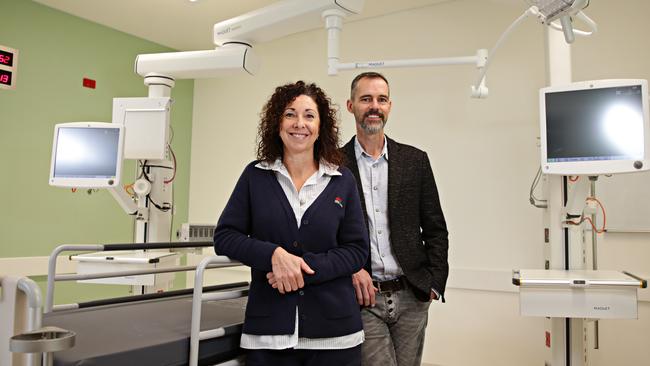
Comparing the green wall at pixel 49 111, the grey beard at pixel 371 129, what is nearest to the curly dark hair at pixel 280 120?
the grey beard at pixel 371 129

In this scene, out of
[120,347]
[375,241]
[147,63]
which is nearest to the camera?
[120,347]

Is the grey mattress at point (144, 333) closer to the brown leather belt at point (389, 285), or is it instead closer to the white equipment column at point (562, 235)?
the brown leather belt at point (389, 285)

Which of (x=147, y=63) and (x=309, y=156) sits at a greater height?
(x=147, y=63)

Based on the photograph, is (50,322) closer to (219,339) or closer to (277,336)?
(219,339)

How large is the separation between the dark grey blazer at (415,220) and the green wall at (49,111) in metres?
3.22

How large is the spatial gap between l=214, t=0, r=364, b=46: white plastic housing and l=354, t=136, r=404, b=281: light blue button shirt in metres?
0.75

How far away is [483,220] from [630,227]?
0.94m

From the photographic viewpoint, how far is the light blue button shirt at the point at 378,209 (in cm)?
187

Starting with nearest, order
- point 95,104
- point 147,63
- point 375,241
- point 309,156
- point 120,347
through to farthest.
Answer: point 120,347, point 309,156, point 375,241, point 147,63, point 95,104

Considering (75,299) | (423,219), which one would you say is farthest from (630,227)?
(75,299)

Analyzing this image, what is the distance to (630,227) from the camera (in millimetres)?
3268

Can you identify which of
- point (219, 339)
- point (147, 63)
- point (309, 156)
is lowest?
point (219, 339)

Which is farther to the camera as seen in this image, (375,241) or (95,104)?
(95,104)

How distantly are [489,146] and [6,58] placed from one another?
3.68 meters
